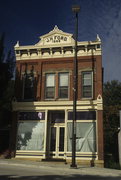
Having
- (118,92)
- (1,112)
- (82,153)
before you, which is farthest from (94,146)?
(118,92)

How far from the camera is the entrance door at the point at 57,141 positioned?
17203 mm

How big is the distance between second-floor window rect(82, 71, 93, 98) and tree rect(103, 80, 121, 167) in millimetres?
7276

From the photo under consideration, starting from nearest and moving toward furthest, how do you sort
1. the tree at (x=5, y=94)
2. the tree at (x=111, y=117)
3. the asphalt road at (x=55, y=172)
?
the asphalt road at (x=55, y=172) < the tree at (x=5, y=94) < the tree at (x=111, y=117)

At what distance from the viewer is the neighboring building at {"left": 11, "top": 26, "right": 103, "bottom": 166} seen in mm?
16781

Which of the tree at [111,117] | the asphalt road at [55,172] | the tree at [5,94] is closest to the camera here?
the asphalt road at [55,172]

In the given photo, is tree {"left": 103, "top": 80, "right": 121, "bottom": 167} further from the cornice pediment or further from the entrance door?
the cornice pediment

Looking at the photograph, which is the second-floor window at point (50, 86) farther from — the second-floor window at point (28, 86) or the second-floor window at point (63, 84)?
the second-floor window at point (28, 86)

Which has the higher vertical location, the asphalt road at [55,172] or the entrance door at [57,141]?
the entrance door at [57,141]

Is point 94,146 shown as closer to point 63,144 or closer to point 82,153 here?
point 82,153

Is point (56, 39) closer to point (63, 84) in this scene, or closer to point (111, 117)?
point (63, 84)

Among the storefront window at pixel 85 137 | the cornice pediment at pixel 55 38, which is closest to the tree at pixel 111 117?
the storefront window at pixel 85 137

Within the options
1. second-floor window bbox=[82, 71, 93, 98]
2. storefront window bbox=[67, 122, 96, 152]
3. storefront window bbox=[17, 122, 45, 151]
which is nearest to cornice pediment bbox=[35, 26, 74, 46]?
second-floor window bbox=[82, 71, 93, 98]

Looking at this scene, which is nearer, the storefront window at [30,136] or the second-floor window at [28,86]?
the storefront window at [30,136]

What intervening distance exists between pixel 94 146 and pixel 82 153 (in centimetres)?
94
